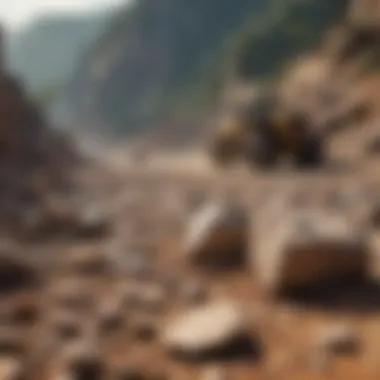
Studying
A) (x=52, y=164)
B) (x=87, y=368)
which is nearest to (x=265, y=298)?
(x=87, y=368)

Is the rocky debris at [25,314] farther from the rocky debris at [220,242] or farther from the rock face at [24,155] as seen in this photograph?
the rock face at [24,155]

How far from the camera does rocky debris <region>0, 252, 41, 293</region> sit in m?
4.32

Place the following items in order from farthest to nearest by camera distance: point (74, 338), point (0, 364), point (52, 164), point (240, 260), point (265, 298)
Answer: point (52, 164) < point (240, 260) < point (265, 298) < point (74, 338) < point (0, 364)

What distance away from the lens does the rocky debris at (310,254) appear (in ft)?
12.2

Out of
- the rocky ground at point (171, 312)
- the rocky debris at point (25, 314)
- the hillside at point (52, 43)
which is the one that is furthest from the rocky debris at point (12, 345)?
the hillside at point (52, 43)

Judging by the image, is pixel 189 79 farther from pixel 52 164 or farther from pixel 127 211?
pixel 127 211

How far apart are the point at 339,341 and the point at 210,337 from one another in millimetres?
617

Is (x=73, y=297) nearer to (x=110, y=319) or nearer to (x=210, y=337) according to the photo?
(x=110, y=319)

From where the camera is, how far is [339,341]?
3.17 metres

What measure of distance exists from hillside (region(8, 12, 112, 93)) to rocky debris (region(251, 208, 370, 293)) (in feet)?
388

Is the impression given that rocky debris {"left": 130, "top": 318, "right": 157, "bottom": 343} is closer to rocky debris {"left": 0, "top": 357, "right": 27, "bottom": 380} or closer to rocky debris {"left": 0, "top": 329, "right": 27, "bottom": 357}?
rocky debris {"left": 0, "top": 329, "right": 27, "bottom": 357}

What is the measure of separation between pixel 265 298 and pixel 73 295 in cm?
115

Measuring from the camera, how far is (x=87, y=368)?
113 inches

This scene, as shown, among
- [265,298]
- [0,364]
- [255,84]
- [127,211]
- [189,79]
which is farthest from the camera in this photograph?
[189,79]
